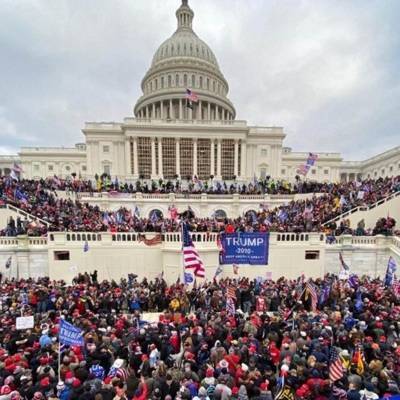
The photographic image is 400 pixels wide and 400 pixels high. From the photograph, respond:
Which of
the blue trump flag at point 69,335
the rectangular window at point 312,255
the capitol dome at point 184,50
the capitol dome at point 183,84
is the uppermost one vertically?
the capitol dome at point 184,50

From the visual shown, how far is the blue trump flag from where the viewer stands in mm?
6430

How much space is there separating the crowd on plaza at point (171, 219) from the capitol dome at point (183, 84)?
44.4 m

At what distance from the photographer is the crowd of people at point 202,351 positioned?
18.2 feet

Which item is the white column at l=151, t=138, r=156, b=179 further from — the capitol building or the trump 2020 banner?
the trump 2020 banner

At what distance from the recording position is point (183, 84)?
224 ft

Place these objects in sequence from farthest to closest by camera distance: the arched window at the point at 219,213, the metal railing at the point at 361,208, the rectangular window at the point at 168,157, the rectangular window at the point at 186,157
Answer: the rectangular window at the point at 186,157
the rectangular window at the point at 168,157
the arched window at the point at 219,213
the metal railing at the point at 361,208

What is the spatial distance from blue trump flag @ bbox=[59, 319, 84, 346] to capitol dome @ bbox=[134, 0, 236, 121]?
6184cm

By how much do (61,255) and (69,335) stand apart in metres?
11.3

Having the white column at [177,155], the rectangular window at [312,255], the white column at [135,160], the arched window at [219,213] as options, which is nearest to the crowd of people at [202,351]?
the rectangular window at [312,255]

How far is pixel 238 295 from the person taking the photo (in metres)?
12.2

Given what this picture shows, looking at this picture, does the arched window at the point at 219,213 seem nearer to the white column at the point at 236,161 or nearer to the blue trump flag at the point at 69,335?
the white column at the point at 236,161

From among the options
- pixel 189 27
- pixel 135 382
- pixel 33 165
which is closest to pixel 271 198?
pixel 135 382

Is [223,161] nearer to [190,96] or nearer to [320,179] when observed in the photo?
[190,96]

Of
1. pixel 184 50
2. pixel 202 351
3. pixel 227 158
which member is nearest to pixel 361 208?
pixel 202 351
